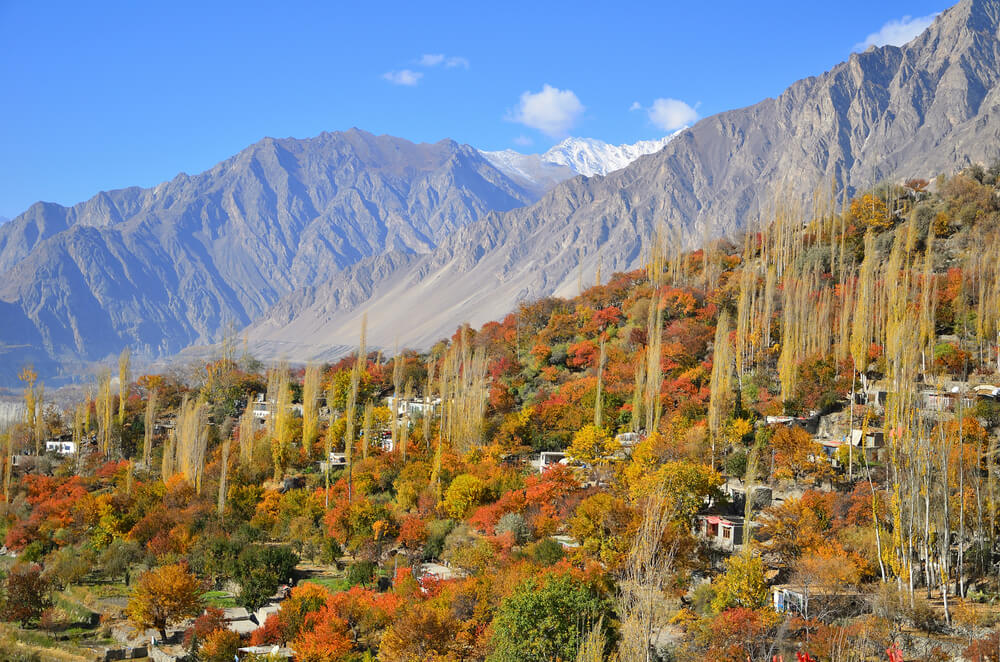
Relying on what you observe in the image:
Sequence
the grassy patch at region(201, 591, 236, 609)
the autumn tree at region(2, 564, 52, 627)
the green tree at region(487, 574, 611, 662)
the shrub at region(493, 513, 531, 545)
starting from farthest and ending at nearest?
the grassy patch at region(201, 591, 236, 609) → the shrub at region(493, 513, 531, 545) → the autumn tree at region(2, 564, 52, 627) → the green tree at region(487, 574, 611, 662)

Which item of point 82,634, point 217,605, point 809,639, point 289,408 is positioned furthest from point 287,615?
point 289,408

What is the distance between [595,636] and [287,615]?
12272 millimetres

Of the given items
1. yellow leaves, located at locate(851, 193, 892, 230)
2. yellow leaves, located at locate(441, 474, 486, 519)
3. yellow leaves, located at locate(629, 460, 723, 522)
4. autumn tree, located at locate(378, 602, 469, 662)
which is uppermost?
yellow leaves, located at locate(851, 193, 892, 230)

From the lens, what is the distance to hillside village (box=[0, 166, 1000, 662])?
23.8 meters

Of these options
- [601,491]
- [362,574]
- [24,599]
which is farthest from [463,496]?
[24,599]

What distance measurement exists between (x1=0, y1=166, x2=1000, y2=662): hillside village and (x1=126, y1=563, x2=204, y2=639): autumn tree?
9 centimetres

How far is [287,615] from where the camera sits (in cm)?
2673

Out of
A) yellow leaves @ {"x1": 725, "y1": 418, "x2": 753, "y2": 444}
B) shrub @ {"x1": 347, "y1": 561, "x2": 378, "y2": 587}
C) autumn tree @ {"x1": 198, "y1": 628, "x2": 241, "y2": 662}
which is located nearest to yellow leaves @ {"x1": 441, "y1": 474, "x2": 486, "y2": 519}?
shrub @ {"x1": 347, "y1": 561, "x2": 378, "y2": 587}

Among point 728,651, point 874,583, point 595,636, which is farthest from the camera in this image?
point 874,583

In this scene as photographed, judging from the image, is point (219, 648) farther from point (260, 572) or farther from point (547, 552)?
point (547, 552)

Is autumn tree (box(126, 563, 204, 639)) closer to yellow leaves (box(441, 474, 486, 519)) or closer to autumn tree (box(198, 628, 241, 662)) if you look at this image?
autumn tree (box(198, 628, 241, 662))

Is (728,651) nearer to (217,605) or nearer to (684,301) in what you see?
(217,605)

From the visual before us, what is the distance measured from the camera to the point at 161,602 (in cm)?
2870

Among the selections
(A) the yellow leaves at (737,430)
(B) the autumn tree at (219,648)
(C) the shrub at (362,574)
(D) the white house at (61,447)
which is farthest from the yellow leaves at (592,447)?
(D) the white house at (61,447)
